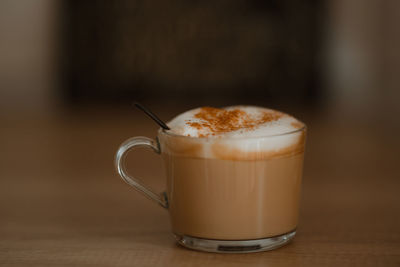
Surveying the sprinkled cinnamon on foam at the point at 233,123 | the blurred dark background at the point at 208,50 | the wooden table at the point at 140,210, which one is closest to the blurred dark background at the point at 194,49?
the blurred dark background at the point at 208,50

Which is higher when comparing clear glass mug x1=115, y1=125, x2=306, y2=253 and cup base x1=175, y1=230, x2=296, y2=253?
clear glass mug x1=115, y1=125, x2=306, y2=253

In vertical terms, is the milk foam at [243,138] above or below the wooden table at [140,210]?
above

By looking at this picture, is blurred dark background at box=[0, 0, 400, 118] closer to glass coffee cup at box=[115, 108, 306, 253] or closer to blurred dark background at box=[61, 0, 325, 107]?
blurred dark background at box=[61, 0, 325, 107]

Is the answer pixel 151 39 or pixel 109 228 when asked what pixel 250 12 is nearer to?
pixel 151 39

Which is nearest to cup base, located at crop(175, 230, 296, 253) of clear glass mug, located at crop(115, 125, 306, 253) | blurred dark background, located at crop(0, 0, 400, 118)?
clear glass mug, located at crop(115, 125, 306, 253)

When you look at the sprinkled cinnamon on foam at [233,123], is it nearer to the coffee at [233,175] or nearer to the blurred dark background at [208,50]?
the coffee at [233,175]

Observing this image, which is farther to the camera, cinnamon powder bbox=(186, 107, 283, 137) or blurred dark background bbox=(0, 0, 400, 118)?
blurred dark background bbox=(0, 0, 400, 118)

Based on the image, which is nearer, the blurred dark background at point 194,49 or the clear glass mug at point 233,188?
the clear glass mug at point 233,188

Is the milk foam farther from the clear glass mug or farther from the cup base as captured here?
the cup base
